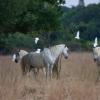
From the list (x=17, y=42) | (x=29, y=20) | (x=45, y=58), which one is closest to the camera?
(x=45, y=58)

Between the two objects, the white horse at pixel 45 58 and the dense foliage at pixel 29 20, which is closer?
the dense foliage at pixel 29 20

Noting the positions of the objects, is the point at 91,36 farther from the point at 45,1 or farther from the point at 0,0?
the point at 0,0

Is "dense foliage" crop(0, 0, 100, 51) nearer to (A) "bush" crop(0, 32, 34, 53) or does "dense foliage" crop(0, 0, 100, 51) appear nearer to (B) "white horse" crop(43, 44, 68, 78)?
(A) "bush" crop(0, 32, 34, 53)

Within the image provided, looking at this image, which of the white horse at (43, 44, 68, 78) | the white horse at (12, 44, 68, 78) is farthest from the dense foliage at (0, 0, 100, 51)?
the white horse at (43, 44, 68, 78)

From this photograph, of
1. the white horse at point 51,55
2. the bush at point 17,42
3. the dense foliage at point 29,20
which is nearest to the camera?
the dense foliage at point 29,20

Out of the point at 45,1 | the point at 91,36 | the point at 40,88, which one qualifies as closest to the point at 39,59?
the point at 40,88

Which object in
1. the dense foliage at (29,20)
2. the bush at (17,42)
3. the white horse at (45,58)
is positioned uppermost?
the dense foliage at (29,20)

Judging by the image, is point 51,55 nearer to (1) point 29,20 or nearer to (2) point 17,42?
(1) point 29,20

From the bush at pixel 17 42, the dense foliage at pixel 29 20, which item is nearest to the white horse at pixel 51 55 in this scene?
the dense foliage at pixel 29 20

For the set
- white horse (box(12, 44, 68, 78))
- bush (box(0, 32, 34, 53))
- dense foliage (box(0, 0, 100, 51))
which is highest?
dense foliage (box(0, 0, 100, 51))

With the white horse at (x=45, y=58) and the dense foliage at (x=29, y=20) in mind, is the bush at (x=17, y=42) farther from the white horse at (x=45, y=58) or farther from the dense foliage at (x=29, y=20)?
the white horse at (x=45, y=58)

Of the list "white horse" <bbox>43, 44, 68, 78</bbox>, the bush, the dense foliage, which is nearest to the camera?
the dense foliage

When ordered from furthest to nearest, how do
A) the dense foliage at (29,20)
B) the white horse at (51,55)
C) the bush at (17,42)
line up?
the bush at (17,42) < the white horse at (51,55) < the dense foliage at (29,20)

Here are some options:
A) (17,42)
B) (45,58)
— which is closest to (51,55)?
(45,58)
